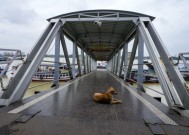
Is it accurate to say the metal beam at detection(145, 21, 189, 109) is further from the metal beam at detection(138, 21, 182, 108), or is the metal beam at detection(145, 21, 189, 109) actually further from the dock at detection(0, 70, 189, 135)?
the dock at detection(0, 70, 189, 135)

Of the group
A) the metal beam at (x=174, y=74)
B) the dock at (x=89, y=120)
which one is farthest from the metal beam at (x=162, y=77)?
the dock at (x=89, y=120)

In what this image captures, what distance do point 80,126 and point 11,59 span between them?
104 inches

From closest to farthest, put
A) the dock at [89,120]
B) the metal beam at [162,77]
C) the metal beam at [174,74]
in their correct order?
the dock at [89,120] → the metal beam at [174,74] → the metal beam at [162,77]

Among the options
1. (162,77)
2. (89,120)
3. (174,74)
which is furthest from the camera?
(162,77)

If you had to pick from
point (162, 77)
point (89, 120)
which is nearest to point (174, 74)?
point (162, 77)

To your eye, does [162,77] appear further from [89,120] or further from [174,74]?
[89,120]

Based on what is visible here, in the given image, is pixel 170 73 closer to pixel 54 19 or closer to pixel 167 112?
pixel 167 112

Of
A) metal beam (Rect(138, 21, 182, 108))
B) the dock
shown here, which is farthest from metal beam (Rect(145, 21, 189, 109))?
the dock

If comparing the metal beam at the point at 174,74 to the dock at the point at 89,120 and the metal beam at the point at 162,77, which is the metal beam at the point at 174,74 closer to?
the metal beam at the point at 162,77

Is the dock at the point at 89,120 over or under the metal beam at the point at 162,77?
under

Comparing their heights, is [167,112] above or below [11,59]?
below

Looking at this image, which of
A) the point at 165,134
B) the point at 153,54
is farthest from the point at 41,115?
the point at 153,54

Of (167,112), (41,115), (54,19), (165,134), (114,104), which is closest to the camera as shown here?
(165,134)

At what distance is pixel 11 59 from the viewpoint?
13.9 ft
